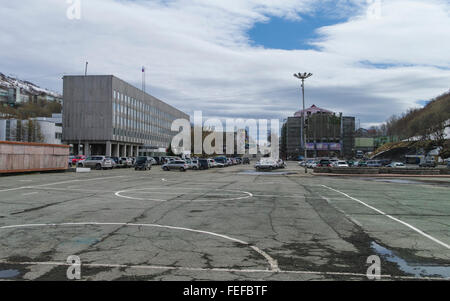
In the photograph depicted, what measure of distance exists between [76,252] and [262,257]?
135 inches

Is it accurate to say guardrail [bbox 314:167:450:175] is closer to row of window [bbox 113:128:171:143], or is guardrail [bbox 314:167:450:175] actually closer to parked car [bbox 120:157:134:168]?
parked car [bbox 120:157:134:168]

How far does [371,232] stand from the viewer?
9477 millimetres

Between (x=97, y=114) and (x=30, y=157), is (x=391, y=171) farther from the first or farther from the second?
(x=97, y=114)

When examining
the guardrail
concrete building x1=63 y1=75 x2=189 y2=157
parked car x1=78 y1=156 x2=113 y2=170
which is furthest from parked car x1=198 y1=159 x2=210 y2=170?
concrete building x1=63 y1=75 x2=189 y2=157

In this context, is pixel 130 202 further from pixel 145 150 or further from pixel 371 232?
pixel 145 150

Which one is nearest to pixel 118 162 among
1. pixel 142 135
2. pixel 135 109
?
pixel 135 109

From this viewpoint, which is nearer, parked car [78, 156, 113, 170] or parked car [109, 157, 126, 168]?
parked car [78, 156, 113, 170]

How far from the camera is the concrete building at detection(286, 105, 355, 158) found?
5187 inches

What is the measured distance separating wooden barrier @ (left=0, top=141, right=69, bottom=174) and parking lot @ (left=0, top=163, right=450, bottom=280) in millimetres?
18564

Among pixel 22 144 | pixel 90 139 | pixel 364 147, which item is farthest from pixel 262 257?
pixel 364 147

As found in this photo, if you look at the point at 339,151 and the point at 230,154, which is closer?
the point at 339,151

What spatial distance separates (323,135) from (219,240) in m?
129

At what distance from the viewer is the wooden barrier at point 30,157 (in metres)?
30.5

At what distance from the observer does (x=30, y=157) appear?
111 feet
